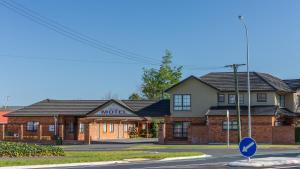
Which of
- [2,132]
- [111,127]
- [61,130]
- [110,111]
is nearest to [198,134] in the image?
[110,111]

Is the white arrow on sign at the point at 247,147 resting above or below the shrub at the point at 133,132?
above

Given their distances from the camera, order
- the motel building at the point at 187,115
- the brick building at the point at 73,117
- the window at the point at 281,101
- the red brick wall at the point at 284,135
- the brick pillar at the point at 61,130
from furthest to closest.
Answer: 1. the brick building at the point at 73,117
2. the brick pillar at the point at 61,130
3. the window at the point at 281,101
4. the motel building at the point at 187,115
5. the red brick wall at the point at 284,135

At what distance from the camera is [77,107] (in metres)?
71.7

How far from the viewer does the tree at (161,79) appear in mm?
100188

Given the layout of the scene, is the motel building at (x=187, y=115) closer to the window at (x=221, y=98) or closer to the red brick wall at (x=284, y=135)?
the red brick wall at (x=284, y=135)

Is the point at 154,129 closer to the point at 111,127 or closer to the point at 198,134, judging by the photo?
the point at 111,127

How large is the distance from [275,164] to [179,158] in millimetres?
8998

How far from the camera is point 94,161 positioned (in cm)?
2775

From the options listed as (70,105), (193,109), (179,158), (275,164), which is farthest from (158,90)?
(275,164)

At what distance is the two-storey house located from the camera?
2223 inches

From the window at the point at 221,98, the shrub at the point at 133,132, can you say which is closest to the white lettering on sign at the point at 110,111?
the shrub at the point at 133,132

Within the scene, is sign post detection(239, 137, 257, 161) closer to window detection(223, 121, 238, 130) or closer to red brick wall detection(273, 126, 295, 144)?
red brick wall detection(273, 126, 295, 144)

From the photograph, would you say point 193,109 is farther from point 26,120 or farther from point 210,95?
point 26,120

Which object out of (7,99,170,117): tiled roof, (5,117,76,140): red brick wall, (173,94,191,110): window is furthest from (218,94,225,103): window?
(5,117,76,140): red brick wall
